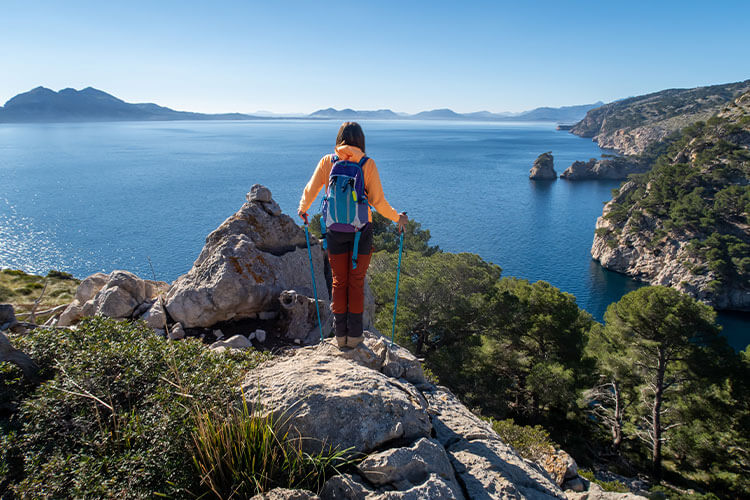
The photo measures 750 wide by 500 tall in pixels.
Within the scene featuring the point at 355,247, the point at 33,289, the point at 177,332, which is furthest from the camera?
the point at 33,289

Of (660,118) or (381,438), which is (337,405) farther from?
(660,118)

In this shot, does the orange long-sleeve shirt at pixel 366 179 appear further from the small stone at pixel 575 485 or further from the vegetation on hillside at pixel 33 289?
the vegetation on hillside at pixel 33 289

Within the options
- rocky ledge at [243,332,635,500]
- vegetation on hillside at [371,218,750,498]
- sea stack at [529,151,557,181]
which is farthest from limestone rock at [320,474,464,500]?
sea stack at [529,151,557,181]

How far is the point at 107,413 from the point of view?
13.1 feet

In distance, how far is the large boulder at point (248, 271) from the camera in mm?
9117

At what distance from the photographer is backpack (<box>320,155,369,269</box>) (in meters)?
5.44

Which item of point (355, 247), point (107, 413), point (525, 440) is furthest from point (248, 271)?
point (525, 440)

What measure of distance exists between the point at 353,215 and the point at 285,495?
3.42 metres

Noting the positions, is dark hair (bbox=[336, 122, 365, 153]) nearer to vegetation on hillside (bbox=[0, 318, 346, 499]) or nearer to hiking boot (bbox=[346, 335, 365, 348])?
hiking boot (bbox=[346, 335, 365, 348])

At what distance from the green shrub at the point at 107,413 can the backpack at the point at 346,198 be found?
231 cm

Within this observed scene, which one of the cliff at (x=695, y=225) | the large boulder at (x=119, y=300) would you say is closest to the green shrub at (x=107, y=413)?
the large boulder at (x=119, y=300)

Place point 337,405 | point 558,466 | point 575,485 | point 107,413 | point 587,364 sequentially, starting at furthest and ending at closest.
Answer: point 587,364 → point 558,466 → point 575,485 → point 337,405 → point 107,413

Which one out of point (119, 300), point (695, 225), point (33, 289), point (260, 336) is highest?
point (119, 300)

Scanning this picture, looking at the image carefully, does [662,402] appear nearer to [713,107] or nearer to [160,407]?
[160,407]
